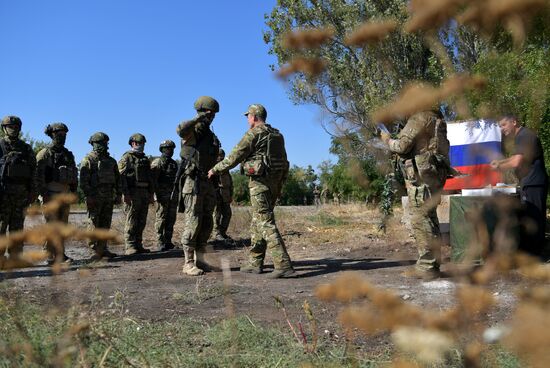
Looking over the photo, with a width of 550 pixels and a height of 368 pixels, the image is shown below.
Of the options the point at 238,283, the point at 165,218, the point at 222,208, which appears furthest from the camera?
the point at 222,208

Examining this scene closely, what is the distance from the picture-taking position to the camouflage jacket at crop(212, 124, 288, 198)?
6.51 m

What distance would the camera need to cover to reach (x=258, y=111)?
666 centimetres

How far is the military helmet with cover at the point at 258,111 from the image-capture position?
21.9ft

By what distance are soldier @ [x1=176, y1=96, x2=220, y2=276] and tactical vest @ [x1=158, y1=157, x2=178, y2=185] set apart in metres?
3.82

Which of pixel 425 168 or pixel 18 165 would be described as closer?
pixel 425 168

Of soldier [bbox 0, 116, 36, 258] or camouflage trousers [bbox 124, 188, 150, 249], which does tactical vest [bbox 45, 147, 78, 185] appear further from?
camouflage trousers [bbox 124, 188, 150, 249]

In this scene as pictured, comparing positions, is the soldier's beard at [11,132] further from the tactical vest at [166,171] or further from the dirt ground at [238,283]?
the tactical vest at [166,171]

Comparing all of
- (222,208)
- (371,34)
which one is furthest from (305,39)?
(222,208)

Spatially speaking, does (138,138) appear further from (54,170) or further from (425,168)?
(425,168)

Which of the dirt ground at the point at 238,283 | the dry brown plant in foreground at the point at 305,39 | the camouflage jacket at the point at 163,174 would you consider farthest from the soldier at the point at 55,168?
the dry brown plant in foreground at the point at 305,39

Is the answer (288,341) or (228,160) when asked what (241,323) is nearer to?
(288,341)

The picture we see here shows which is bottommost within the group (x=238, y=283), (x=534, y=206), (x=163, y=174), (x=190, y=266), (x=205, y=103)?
(x=238, y=283)

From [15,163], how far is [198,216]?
277 centimetres

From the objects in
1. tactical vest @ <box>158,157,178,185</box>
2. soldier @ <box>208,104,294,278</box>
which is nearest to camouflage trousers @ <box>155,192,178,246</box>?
tactical vest @ <box>158,157,178,185</box>
